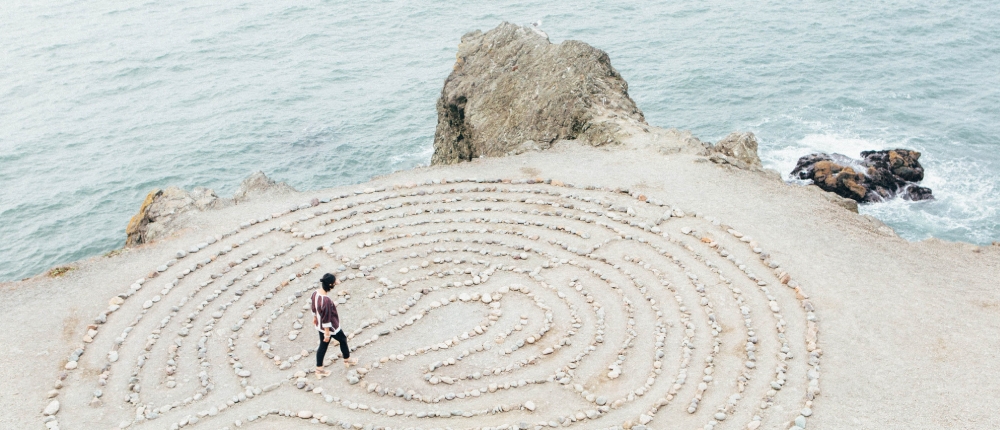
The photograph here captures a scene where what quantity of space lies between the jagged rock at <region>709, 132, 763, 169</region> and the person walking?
49.5 ft

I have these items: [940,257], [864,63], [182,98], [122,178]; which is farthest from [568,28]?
[940,257]

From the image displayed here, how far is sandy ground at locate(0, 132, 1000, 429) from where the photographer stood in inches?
618

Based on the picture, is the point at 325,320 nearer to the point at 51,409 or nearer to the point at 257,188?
the point at 51,409

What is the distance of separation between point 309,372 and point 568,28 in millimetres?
47864

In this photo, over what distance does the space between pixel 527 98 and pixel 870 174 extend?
18265 millimetres

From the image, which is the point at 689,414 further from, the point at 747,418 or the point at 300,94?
the point at 300,94

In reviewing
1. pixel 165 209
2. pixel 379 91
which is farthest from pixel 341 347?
pixel 379 91

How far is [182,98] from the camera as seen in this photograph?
5359cm

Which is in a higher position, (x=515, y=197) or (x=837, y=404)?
(x=515, y=197)

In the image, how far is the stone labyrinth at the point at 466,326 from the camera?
15719 millimetres

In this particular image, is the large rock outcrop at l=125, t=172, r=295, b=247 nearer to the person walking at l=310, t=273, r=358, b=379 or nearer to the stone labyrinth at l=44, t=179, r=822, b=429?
the stone labyrinth at l=44, t=179, r=822, b=429

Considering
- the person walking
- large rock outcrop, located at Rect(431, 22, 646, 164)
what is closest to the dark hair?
the person walking

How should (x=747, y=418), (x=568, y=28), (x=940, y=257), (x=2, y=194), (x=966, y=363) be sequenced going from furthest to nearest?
1. (x=568, y=28)
2. (x=2, y=194)
3. (x=940, y=257)
4. (x=966, y=363)
5. (x=747, y=418)

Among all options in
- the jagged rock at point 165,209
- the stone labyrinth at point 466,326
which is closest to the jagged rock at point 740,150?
Answer: the stone labyrinth at point 466,326
